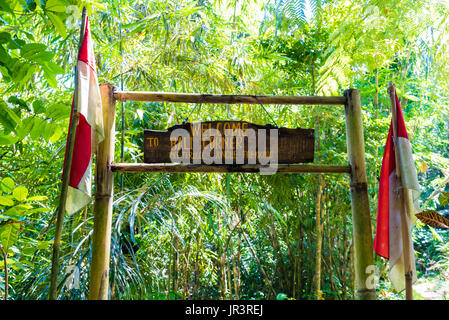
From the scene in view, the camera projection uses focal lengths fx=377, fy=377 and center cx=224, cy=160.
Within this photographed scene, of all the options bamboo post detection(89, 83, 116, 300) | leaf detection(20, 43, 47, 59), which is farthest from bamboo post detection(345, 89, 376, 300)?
leaf detection(20, 43, 47, 59)

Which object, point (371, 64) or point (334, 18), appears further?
point (334, 18)

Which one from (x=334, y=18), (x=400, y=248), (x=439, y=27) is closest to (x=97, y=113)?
(x=400, y=248)

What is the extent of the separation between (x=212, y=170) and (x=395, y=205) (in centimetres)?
92

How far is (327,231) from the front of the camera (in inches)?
172

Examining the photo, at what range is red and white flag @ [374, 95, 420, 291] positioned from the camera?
181cm

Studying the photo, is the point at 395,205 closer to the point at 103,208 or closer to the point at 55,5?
the point at 103,208

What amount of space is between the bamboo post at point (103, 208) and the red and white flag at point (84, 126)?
0.18 m

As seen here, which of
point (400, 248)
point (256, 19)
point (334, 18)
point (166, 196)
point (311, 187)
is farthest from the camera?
point (256, 19)

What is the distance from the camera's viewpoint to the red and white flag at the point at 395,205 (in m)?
1.81

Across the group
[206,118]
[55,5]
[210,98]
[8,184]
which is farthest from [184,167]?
[206,118]

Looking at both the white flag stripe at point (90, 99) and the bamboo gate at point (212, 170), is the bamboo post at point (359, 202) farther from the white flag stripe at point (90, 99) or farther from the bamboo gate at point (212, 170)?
the white flag stripe at point (90, 99)

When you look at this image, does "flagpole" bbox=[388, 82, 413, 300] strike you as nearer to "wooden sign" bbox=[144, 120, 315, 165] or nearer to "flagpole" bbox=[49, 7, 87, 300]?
"wooden sign" bbox=[144, 120, 315, 165]
